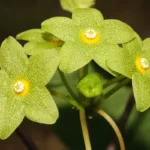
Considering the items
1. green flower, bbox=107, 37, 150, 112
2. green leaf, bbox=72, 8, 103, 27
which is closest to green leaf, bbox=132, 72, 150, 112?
green flower, bbox=107, 37, 150, 112

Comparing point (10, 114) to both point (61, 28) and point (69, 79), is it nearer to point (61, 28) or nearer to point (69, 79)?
point (61, 28)

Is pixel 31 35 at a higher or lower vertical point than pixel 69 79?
higher

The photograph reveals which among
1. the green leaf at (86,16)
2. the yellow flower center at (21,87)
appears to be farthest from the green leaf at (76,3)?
the yellow flower center at (21,87)

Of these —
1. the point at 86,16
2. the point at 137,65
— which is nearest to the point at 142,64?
the point at 137,65

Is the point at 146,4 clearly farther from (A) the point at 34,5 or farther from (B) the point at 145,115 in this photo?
(B) the point at 145,115

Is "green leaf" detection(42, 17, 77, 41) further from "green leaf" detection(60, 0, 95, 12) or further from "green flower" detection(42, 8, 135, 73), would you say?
"green leaf" detection(60, 0, 95, 12)

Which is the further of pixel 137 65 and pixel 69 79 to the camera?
pixel 69 79
